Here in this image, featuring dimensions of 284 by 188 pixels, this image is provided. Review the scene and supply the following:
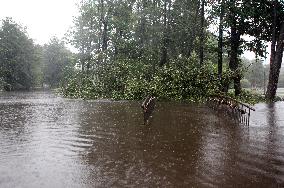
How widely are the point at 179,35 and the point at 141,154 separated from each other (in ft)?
123

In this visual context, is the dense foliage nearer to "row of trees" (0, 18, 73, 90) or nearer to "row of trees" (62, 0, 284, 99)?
"row of trees" (0, 18, 73, 90)

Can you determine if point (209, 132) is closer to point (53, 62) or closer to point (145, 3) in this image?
point (145, 3)

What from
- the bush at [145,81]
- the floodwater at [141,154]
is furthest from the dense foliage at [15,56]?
the floodwater at [141,154]

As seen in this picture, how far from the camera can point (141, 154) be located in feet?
32.7

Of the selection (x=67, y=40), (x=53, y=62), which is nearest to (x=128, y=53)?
(x=67, y=40)

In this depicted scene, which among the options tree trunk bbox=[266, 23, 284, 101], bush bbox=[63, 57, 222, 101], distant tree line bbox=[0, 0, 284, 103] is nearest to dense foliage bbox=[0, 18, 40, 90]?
distant tree line bbox=[0, 0, 284, 103]

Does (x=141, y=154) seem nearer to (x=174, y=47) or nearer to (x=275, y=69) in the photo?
(x=275, y=69)

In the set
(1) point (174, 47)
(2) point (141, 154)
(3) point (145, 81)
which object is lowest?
(2) point (141, 154)

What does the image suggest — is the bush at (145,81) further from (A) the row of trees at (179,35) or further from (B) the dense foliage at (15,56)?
(B) the dense foliage at (15,56)

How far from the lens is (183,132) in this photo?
1379cm

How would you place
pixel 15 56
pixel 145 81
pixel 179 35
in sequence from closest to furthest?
pixel 145 81 → pixel 179 35 → pixel 15 56

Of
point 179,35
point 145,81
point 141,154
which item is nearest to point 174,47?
point 179,35

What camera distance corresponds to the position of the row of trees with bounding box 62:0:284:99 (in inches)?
1389

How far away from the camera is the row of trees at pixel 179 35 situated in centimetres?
3528
